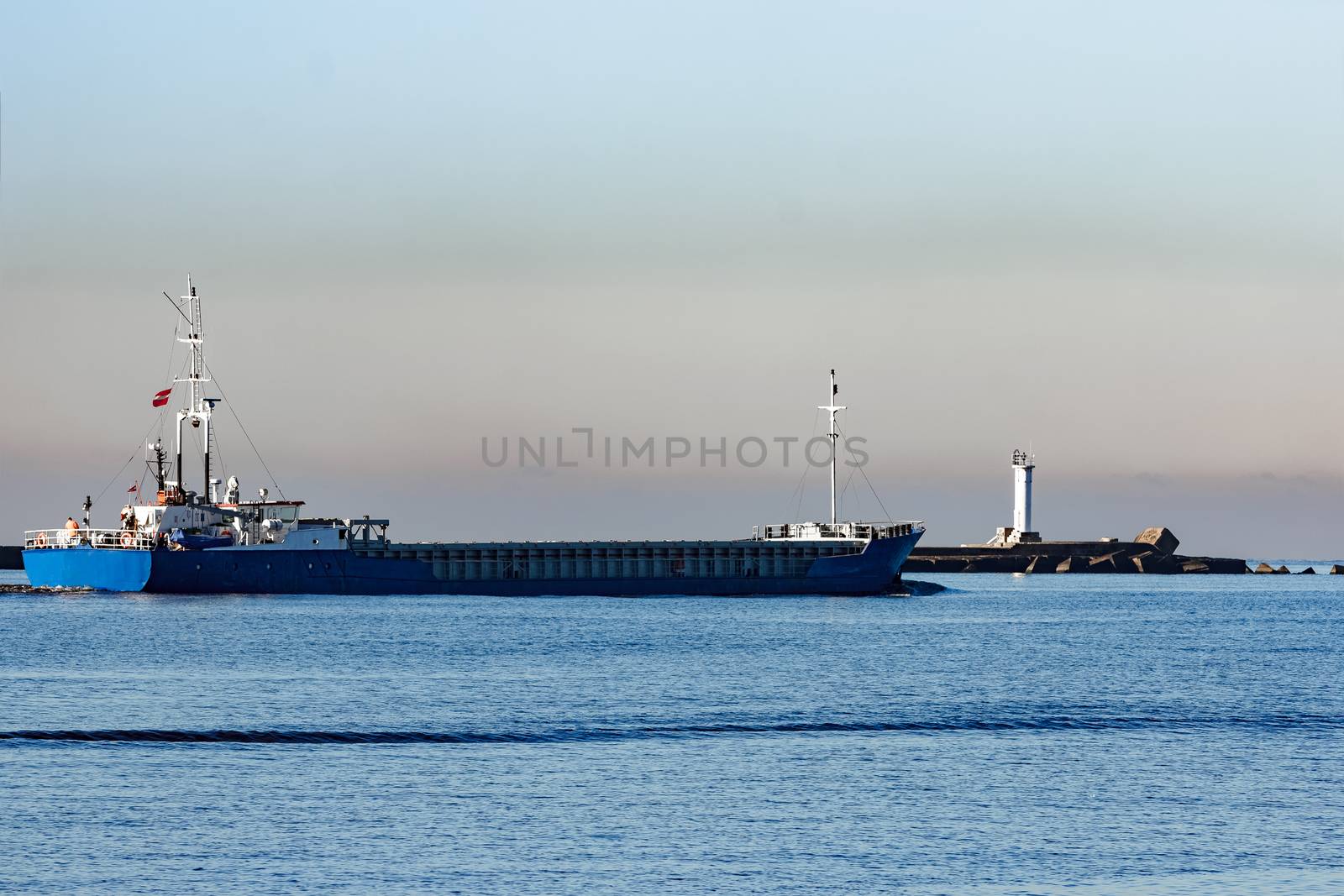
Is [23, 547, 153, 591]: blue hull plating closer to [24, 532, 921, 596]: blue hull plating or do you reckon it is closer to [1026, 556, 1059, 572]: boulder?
[24, 532, 921, 596]: blue hull plating

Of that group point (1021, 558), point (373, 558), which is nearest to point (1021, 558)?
point (1021, 558)

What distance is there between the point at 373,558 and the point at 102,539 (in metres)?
15.6

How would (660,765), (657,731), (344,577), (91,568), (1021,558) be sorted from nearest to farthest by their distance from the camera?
(660,765) → (657,731) → (91,568) → (344,577) → (1021,558)

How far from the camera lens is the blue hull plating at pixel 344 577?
295 ft

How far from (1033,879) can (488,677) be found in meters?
29.2

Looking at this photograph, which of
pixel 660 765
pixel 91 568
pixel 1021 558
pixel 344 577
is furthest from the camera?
pixel 1021 558

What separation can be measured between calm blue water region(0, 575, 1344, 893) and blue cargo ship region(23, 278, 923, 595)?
2289 cm

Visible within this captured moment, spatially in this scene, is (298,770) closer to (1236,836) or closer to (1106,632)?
(1236,836)

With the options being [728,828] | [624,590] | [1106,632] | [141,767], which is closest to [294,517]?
[624,590]

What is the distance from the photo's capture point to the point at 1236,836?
25.8 meters

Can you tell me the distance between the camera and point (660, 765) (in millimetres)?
32594

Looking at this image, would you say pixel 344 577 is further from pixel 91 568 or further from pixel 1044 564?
pixel 1044 564

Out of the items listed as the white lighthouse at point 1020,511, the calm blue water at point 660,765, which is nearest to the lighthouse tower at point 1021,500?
the white lighthouse at point 1020,511

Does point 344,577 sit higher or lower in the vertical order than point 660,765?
higher
